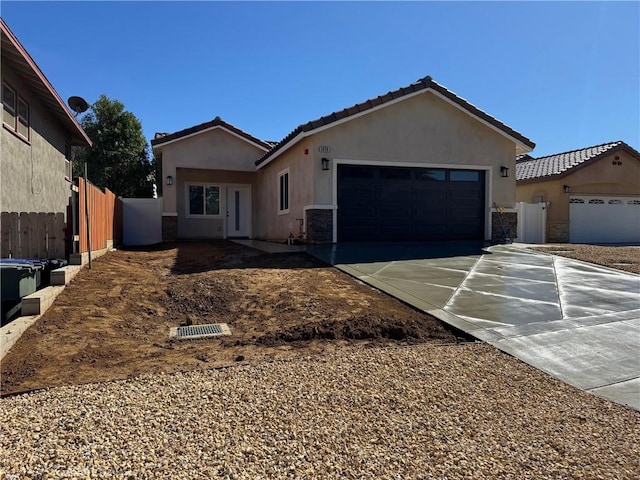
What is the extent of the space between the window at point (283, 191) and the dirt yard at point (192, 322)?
22.3 ft

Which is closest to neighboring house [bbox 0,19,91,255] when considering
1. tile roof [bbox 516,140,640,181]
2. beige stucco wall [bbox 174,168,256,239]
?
beige stucco wall [bbox 174,168,256,239]

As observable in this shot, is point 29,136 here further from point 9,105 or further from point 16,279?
point 16,279

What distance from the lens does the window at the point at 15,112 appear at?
8.03 metres

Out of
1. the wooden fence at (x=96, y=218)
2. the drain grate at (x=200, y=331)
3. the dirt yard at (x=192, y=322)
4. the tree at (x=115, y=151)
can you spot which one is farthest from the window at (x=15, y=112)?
the tree at (x=115, y=151)

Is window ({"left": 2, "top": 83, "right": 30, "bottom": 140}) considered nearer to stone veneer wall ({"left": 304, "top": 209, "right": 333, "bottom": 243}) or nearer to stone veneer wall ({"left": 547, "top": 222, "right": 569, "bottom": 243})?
stone veneer wall ({"left": 304, "top": 209, "right": 333, "bottom": 243})

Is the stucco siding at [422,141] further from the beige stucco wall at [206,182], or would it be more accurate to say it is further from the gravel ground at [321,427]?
the gravel ground at [321,427]

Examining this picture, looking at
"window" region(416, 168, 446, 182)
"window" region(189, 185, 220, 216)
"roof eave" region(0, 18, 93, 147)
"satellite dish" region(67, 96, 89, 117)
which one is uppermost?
"satellite dish" region(67, 96, 89, 117)

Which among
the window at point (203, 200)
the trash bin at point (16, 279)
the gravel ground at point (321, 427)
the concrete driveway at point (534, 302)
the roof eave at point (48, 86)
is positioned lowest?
the gravel ground at point (321, 427)

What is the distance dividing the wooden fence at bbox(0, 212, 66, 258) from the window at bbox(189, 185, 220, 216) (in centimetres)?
1176

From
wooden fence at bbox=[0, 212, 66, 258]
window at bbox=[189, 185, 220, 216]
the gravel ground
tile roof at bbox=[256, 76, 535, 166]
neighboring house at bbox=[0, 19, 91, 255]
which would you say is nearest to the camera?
the gravel ground

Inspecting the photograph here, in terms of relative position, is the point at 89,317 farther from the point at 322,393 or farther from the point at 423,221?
the point at 423,221

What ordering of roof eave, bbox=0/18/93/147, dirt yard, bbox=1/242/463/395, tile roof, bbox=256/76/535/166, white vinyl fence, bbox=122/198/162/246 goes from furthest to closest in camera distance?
white vinyl fence, bbox=122/198/162/246
tile roof, bbox=256/76/535/166
roof eave, bbox=0/18/93/147
dirt yard, bbox=1/242/463/395

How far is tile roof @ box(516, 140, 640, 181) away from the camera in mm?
19750

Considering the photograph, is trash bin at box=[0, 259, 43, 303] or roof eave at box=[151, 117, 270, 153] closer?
trash bin at box=[0, 259, 43, 303]
